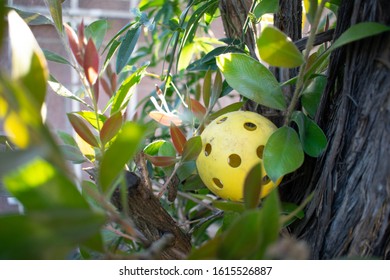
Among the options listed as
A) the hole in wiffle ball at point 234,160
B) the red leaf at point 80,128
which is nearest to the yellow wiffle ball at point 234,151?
the hole in wiffle ball at point 234,160

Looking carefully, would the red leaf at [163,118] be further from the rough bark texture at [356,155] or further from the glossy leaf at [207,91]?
the rough bark texture at [356,155]

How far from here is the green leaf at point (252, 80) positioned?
452 mm

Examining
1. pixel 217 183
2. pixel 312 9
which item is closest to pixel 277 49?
pixel 312 9

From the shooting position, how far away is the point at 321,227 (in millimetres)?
396

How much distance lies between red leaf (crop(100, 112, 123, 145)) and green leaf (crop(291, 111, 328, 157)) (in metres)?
0.15

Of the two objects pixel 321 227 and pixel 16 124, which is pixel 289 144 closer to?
pixel 321 227

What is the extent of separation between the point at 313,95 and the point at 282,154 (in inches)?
3.2

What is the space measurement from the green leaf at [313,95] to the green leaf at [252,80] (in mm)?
22

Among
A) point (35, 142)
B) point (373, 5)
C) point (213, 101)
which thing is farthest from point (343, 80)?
point (35, 142)

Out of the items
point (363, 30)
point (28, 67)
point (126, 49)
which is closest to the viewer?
point (28, 67)

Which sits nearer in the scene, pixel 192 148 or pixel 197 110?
pixel 192 148

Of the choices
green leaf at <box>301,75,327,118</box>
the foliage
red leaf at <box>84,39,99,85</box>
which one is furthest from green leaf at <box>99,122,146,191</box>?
green leaf at <box>301,75,327,118</box>

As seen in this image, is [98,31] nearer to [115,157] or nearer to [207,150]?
[207,150]

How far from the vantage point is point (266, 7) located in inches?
20.7
